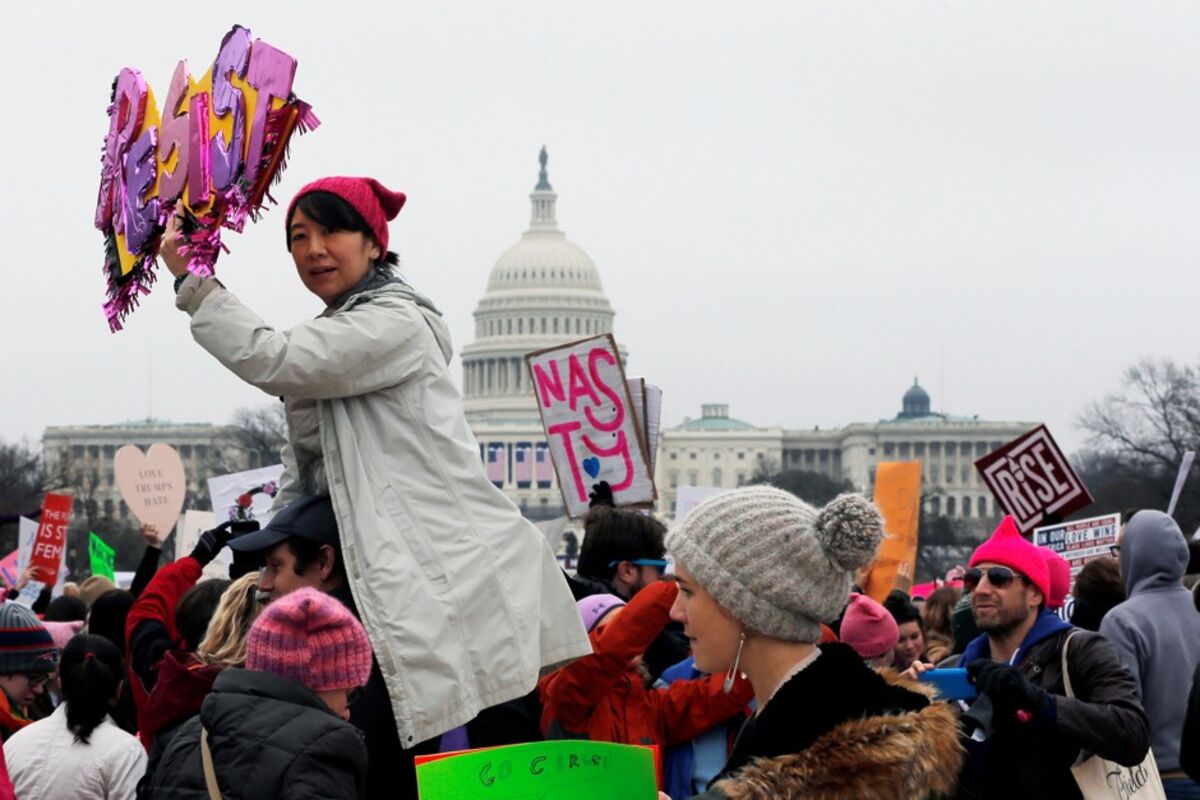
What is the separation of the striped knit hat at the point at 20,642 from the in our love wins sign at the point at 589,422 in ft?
9.87

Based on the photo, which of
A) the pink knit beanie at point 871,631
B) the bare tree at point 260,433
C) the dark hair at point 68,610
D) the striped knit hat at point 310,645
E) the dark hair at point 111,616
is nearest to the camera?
the striped knit hat at point 310,645

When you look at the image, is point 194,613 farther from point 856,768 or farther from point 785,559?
point 856,768

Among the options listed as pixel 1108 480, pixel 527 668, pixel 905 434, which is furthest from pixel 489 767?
pixel 905 434

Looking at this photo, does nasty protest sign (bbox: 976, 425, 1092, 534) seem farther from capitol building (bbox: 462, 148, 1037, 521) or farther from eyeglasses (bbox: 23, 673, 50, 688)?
capitol building (bbox: 462, 148, 1037, 521)

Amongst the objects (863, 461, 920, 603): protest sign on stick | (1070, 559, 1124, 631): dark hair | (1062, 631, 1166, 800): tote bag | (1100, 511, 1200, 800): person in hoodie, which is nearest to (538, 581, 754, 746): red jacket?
(1062, 631, 1166, 800): tote bag

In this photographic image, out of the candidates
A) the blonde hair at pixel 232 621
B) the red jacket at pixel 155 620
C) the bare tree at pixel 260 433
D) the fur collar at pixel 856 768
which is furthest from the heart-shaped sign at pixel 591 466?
the bare tree at pixel 260 433

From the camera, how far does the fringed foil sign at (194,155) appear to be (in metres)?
4.43

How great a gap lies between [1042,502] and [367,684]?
27.7ft

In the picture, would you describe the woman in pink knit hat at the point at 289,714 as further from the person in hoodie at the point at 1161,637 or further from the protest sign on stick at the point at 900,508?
the protest sign on stick at the point at 900,508

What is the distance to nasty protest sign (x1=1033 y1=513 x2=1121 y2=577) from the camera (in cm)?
1189

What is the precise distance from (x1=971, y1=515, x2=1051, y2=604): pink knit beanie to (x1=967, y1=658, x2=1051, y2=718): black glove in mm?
688

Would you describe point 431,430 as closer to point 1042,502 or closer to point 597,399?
point 597,399

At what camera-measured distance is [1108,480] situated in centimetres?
8412

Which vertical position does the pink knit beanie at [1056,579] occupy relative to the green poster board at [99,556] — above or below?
above
